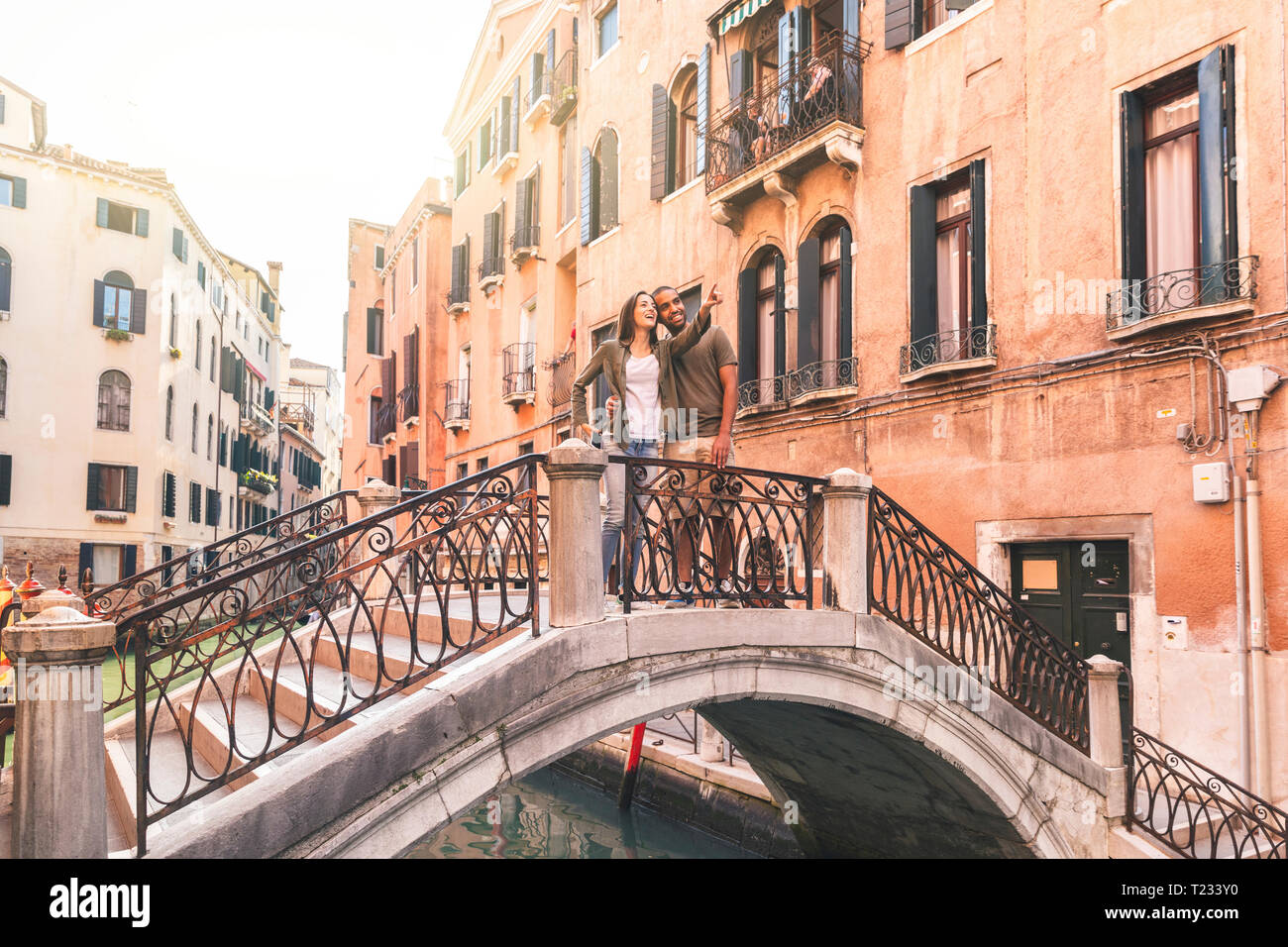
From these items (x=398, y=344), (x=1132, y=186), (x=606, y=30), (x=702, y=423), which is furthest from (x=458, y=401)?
(x=702, y=423)

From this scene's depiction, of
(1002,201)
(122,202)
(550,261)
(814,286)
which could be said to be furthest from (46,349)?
(1002,201)

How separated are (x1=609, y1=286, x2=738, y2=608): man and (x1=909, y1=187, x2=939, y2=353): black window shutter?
4847 millimetres

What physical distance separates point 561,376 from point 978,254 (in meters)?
9.51

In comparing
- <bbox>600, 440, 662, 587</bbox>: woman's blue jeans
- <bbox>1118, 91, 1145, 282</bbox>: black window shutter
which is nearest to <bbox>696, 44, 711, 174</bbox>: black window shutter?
<bbox>1118, 91, 1145, 282</bbox>: black window shutter

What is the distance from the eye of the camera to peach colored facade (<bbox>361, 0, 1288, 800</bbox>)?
24.2ft

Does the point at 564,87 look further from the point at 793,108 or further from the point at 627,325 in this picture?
the point at 627,325

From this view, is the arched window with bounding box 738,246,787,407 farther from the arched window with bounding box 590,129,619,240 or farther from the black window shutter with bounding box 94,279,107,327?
the black window shutter with bounding box 94,279,107,327

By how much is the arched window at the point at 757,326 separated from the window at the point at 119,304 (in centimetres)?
2079

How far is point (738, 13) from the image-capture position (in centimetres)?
1239

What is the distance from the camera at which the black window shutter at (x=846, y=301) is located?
10883 mm

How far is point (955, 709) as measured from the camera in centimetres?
668
